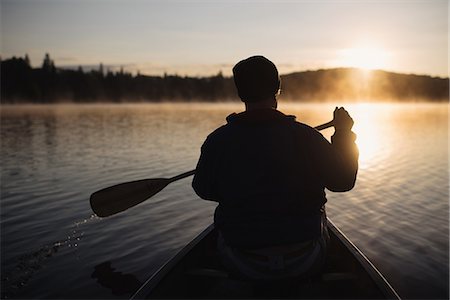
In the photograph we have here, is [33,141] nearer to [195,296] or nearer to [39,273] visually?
[39,273]

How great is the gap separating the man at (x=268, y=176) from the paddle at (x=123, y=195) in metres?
2.56

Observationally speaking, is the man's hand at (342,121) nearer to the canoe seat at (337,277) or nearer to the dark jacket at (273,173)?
the dark jacket at (273,173)

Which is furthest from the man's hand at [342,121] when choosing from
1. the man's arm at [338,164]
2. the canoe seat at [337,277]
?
the canoe seat at [337,277]

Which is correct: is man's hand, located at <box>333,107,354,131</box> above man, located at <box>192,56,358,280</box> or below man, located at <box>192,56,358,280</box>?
above

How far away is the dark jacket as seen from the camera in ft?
9.16

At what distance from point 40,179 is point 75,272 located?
775cm

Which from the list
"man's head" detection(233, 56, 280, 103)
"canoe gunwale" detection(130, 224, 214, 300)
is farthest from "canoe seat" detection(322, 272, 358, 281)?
"man's head" detection(233, 56, 280, 103)

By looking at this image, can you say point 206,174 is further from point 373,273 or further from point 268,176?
point 373,273

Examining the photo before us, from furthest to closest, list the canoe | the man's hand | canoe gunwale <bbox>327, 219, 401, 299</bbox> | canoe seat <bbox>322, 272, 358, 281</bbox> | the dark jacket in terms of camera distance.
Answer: canoe seat <bbox>322, 272, 358, 281</bbox> → canoe gunwale <bbox>327, 219, 401, 299</bbox> → the canoe → the man's hand → the dark jacket

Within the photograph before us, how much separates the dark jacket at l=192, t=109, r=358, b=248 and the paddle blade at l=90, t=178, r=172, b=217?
2807mm

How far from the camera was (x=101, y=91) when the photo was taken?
12719 centimetres

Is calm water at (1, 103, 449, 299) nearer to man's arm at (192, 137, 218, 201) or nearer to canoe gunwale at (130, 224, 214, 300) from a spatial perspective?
canoe gunwale at (130, 224, 214, 300)

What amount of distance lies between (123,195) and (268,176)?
3.33 meters

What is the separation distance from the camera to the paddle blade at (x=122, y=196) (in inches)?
218
